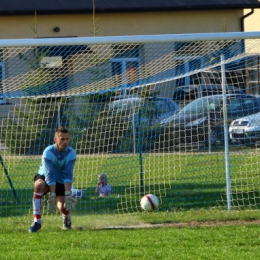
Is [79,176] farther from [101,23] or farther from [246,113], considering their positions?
[101,23]

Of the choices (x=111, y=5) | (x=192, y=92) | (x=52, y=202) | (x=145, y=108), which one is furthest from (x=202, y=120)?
(x=111, y=5)

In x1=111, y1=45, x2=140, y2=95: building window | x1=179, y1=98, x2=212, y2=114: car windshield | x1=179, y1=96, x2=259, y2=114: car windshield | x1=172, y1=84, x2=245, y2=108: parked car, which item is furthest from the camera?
x1=172, y1=84, x2=245, y2=108: parked car

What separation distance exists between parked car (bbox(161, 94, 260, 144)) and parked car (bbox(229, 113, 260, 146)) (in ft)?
1.12

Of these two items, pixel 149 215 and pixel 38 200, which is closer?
pixel 38 200

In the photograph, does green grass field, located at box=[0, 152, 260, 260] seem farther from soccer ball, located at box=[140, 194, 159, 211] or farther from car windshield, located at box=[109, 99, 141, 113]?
car windshield, located at box=[109, 99, 141, 113]

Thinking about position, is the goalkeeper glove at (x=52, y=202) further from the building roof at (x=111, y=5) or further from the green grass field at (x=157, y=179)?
the building roof at (x=111, y=5)

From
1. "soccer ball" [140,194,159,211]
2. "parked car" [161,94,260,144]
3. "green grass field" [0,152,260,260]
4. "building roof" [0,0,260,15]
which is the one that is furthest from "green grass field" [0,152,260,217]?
"building roof" [0,0,260,15]

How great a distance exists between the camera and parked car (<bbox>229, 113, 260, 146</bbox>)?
12.7 m

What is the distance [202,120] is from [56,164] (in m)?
4.38

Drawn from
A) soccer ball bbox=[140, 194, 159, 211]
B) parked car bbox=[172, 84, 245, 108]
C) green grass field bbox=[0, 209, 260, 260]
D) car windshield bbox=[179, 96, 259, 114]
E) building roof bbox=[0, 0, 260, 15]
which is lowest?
green grass field bbox=[0, 209, 260, 260]

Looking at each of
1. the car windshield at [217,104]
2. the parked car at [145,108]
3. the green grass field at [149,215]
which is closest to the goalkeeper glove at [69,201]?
the green grass field at [149,215]

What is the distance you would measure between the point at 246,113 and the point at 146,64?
7.66ft

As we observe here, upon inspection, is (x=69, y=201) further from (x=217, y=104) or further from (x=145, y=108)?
(x=145, y=108)

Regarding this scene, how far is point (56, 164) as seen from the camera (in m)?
10.0
